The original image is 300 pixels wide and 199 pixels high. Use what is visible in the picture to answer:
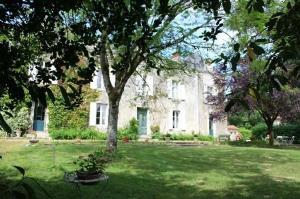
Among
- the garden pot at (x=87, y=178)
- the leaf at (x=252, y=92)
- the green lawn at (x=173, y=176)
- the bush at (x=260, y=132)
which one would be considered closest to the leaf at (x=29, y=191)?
the leaf at (x=252, y=92)

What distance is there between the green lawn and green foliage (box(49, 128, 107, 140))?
9128 mm

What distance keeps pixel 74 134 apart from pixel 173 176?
53.6 feet

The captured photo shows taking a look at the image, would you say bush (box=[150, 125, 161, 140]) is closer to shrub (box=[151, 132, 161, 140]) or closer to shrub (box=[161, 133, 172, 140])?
shrub (box=[151, 132, 161, 140])

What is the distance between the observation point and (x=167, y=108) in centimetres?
3550

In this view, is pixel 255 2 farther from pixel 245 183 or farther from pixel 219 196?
pixel 245 183

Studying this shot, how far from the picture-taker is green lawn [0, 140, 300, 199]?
8.76 metres

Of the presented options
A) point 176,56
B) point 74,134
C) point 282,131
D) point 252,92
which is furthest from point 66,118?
point 252,92

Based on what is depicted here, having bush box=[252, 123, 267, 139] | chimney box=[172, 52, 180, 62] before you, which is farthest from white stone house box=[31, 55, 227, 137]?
chimney box=[172, 52, 180, 62]

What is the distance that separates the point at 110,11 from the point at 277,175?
29.9 feet

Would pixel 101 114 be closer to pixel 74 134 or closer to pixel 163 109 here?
pixel 74 134

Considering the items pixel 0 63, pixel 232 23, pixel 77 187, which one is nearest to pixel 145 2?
pixel 0 63

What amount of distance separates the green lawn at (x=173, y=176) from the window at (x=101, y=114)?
1289cm

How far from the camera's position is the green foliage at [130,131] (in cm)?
2962

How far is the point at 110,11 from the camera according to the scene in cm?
474
